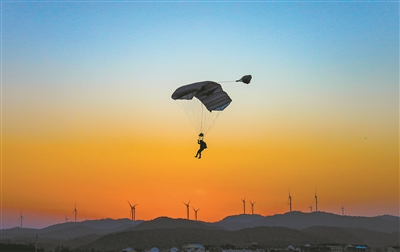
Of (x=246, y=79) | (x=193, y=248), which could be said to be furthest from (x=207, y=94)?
(x=193, y=248)

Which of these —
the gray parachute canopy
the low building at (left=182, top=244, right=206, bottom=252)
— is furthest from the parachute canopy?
the low building at (left=182, top=244, right=206, bottom=252)

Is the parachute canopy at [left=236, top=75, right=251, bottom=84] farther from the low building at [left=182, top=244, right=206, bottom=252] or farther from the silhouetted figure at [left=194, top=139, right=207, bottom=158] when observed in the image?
the low building at [left=182, top=244, right=206, bottom=252]

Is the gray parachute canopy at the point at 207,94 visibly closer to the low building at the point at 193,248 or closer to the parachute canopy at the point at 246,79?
the parachute canopy at the point at 246,79

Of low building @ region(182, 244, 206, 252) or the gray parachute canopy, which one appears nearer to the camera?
the gray parachute canopy

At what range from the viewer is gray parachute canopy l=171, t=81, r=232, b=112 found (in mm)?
59219

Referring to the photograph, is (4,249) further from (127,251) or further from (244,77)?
(244,77)

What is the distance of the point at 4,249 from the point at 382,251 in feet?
354

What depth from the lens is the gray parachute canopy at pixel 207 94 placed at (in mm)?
59219

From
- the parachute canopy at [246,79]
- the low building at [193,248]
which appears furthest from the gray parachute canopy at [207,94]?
the low building at [193,248]

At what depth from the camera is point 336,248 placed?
180 meters

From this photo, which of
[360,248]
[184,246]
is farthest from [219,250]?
[360,248]

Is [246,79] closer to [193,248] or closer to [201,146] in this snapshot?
[201,146]

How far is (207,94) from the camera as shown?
60.8 metres

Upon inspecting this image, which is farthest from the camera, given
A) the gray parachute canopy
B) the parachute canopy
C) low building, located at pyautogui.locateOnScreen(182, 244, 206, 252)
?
low building, located at pyautogui.locateOnScreen(182, 244, 206, 252)
